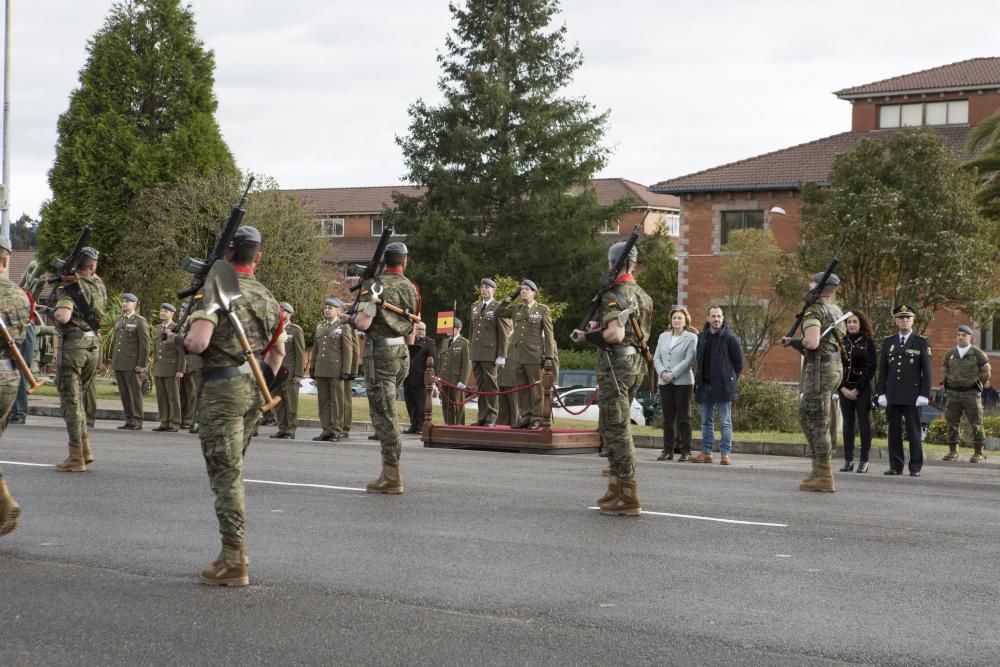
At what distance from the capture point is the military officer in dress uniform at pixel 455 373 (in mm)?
21734

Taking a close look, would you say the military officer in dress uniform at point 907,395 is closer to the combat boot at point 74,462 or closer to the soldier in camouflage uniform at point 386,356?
the soldier in camouflage uniform at point 386,356

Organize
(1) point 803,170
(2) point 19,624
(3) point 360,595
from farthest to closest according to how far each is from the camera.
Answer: (1) point 803,170 → (3) point 360,595 → (2) point 19,624

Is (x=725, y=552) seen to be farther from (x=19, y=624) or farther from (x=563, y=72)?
(x=563, y=72)

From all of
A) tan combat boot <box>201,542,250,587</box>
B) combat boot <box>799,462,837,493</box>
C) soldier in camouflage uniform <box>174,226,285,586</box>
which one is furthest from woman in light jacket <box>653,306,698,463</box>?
tan combat boot <box>201,542,250,587</box>

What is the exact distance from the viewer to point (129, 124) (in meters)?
45.2

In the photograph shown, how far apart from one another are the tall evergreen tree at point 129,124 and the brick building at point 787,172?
653 inches

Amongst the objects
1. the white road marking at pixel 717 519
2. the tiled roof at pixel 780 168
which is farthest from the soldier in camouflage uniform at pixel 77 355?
the tiled roof at pixel 780 168

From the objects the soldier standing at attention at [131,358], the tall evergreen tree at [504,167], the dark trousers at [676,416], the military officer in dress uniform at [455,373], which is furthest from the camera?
the tall evergreen tree at [504,167]

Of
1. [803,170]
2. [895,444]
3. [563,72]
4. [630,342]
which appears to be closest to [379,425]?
[630,342]

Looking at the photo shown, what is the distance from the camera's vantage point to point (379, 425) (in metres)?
11.6

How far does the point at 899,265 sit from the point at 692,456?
12600 millimetres

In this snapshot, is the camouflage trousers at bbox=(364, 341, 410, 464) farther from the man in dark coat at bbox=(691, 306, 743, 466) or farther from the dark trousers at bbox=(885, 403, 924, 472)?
the dark trousers at bbox=(885, 403, 924, 472)

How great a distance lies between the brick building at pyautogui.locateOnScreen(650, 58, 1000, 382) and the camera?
4597 centimetres

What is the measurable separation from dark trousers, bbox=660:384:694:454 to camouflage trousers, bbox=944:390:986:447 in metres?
4.50
